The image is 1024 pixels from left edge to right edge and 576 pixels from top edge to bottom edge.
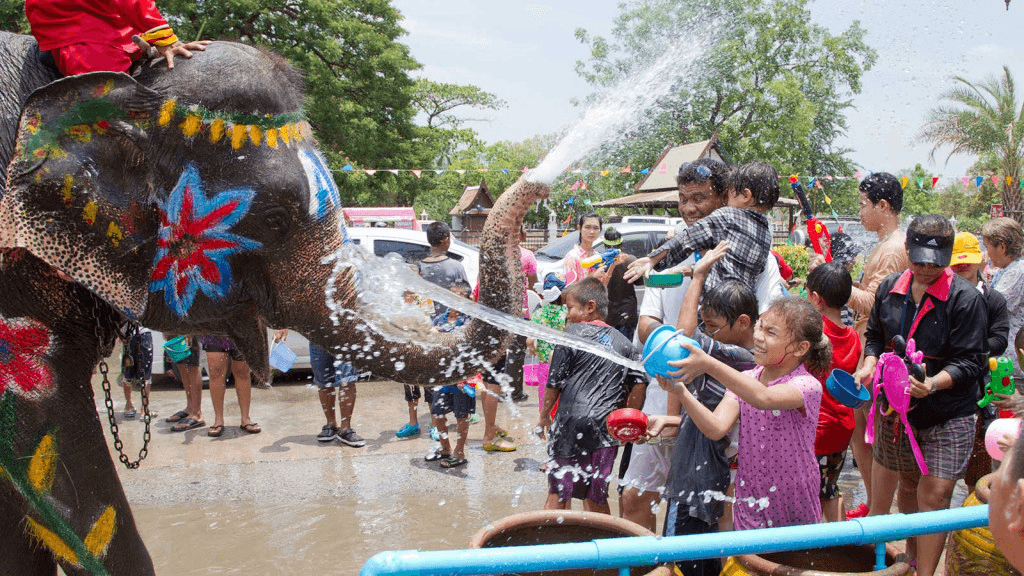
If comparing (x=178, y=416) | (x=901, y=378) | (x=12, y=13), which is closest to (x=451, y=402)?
(x=178, y=416)

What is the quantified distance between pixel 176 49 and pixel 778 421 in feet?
7.57

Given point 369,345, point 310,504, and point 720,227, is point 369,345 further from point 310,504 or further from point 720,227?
point 310,504

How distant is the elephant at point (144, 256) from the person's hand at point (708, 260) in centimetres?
112

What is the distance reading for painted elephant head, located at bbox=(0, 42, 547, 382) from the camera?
2062 millimetres

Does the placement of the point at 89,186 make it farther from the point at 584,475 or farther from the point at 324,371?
the point at 324,371

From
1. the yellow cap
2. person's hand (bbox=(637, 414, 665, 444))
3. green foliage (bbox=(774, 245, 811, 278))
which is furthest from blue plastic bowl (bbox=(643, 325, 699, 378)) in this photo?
green foliage (bbox=(774, 245, 811, 278))

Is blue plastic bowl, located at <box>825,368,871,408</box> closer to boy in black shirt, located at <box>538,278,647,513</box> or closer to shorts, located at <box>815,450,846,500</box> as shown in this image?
shorts, located at <box>815,450,846,500</box>

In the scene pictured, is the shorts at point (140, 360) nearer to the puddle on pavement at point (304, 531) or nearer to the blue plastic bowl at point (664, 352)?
the puddle on pavement at point (304, 531)

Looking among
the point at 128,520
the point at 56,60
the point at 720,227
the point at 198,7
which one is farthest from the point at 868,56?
the point at 198,7

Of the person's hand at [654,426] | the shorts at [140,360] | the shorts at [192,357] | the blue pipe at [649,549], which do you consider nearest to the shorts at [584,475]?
the person's hand at [654,426]

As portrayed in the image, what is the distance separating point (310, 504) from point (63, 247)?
3.02 meters

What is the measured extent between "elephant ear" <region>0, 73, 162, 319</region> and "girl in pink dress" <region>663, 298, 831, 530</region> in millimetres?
1775

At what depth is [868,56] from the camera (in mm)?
3209

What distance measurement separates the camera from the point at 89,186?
2.10 meters
